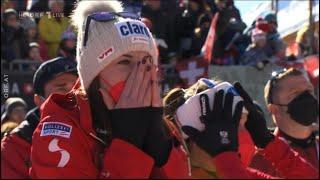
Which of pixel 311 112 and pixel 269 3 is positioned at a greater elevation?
pixel 311 112

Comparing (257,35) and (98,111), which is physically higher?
(98,111)

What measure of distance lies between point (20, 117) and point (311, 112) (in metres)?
2.68

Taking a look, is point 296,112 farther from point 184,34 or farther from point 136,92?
point 184,34

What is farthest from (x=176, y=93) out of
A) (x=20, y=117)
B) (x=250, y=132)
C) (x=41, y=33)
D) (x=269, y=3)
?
(x=269, y=3)

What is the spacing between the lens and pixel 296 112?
8.93ft

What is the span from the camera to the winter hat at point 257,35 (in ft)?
23.5

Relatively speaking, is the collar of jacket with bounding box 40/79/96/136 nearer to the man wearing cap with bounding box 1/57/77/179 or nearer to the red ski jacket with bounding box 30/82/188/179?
the red ski jacket with bounding box 30/82/188/179

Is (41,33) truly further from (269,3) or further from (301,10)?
(301,10)

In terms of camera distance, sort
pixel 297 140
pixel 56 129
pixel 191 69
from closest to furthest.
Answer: pixel 56 129 → pixel 297 140 → pixel 191 69

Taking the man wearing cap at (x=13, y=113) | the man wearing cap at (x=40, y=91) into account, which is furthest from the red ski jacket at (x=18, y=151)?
the man wearing cap at (x=13, y=113)

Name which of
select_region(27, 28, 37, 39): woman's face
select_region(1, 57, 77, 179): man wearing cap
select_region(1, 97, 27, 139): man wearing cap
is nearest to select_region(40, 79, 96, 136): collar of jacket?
select_region(1, 57, 77, 179): man wearing cap

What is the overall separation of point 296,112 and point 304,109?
47mm

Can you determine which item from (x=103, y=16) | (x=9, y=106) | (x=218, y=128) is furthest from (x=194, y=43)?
(x=218, y=128)

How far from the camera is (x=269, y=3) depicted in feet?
28.8
